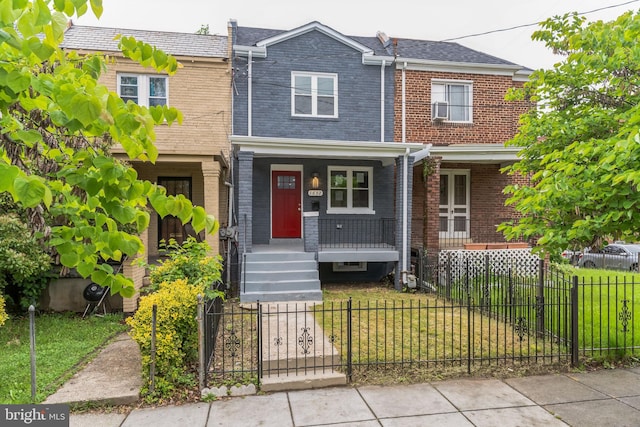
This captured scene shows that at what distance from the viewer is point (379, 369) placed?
537 centimetres

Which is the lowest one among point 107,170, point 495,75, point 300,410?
point 300,410

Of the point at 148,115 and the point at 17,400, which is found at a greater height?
the point at 148,115

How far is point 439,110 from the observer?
1265 centimetres

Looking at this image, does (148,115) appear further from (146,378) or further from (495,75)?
(495,75)

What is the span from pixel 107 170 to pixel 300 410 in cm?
374

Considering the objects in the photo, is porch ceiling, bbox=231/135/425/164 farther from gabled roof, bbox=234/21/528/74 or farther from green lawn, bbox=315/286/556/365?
green lawn, bbox=315/286/556/365

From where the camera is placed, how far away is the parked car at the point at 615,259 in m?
16.4

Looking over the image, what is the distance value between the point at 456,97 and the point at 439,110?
0.88m

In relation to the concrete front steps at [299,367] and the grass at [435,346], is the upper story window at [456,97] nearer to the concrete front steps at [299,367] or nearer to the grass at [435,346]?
the grass at [435,346]

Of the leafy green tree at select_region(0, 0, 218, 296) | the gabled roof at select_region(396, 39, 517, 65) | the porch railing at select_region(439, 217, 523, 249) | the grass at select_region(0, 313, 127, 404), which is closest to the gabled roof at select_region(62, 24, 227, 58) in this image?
the gabled roof at select_region(396, 39, 517, 65)

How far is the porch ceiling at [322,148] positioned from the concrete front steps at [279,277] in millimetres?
2626

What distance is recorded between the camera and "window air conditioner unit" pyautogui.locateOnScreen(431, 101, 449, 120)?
1259 cm

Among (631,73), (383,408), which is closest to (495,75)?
(631,73)

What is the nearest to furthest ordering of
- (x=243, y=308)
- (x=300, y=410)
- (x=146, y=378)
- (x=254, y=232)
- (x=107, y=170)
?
(x=107, y=170) < (x=300, y=410) < (x=146, y=378) < (x=243, y=308) < (x=254, y=232)
